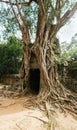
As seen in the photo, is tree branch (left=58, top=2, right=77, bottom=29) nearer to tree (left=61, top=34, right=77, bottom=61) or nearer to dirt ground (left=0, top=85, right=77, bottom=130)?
tree (left=61, top=34, right=77, bottom=61)

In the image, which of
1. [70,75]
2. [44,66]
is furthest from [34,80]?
[70,75]

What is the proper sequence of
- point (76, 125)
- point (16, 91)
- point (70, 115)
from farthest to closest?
point (16, 91) < point (70, 115) < point (76, 125)

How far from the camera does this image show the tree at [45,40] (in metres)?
6.41

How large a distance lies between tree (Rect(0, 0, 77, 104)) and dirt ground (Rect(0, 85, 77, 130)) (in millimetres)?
993

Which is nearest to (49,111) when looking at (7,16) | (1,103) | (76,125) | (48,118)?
(48,118)

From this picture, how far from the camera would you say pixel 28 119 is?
443cm

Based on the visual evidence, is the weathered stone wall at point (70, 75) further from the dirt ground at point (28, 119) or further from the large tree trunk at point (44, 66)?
the dirt ground at point (28, 119)

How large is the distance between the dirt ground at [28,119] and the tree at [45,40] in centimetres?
99

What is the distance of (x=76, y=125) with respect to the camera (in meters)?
4.43

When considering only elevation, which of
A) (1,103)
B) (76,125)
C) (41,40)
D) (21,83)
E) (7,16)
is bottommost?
(76,125)

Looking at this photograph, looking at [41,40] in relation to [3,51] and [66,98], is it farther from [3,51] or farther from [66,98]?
[3,51]

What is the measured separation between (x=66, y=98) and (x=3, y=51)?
777 centimetres

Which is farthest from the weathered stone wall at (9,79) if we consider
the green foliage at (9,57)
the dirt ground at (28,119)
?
the dirt ground at (28,119)

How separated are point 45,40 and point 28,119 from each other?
137 inches
